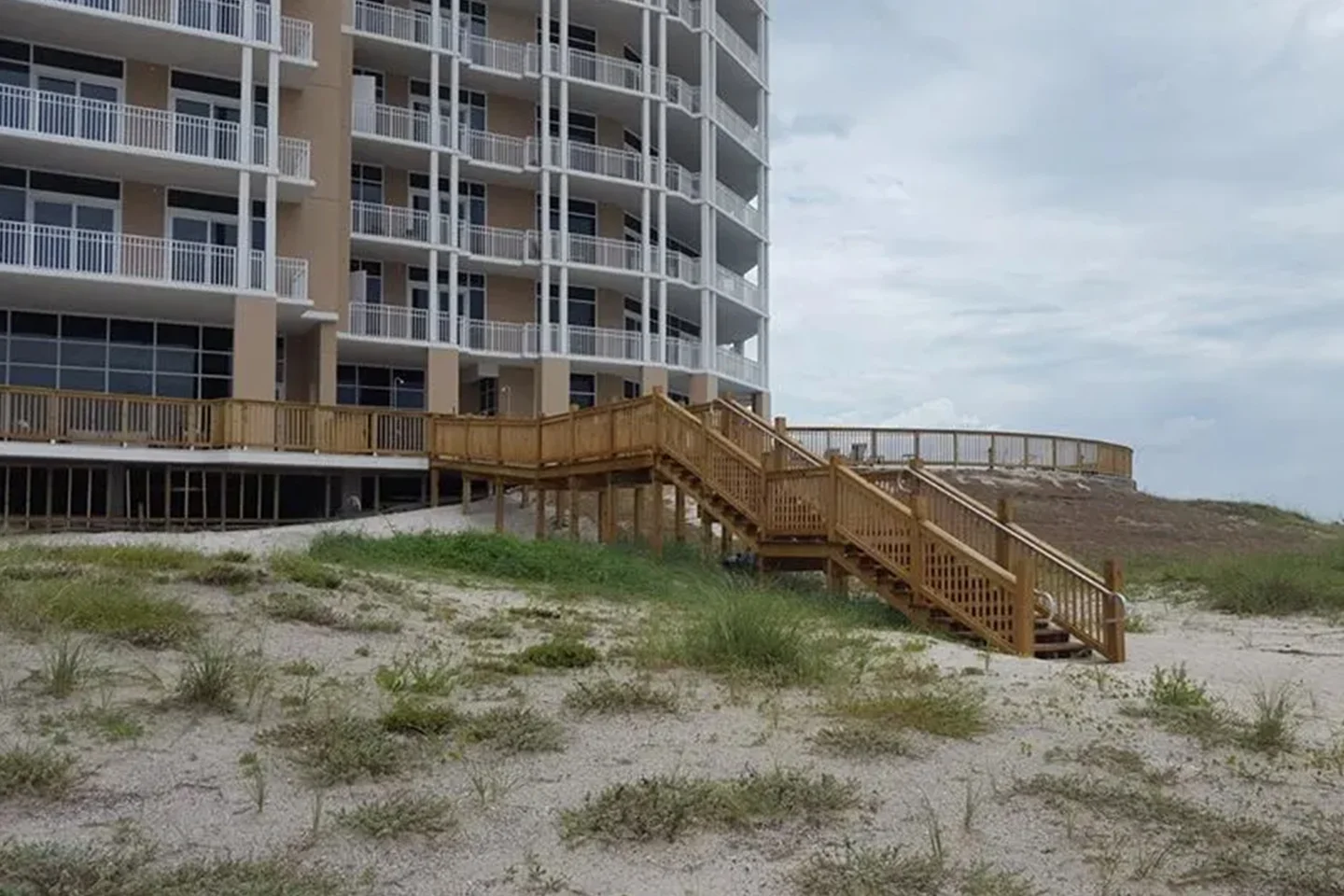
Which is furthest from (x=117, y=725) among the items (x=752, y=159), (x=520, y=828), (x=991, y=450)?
(x=752, y=159)

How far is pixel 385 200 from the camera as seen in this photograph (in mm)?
37062

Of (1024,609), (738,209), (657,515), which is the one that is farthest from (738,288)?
(1024,609)

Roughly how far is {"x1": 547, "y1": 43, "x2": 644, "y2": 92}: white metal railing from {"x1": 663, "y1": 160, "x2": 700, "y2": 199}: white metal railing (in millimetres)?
3046

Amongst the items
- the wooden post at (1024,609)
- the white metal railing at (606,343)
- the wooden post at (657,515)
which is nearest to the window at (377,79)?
the white metal railing at (606,343)

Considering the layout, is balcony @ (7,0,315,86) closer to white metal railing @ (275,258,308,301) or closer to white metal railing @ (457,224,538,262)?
white metal railing @ (275,258,308,301)

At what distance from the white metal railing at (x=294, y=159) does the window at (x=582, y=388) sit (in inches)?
480

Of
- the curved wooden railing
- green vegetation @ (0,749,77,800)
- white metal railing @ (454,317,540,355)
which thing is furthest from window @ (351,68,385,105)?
green vegetation @ (0,749,77,800)

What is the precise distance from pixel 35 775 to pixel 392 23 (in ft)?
112

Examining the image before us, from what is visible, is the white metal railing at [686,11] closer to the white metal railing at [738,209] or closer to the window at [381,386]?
the white metal railing at [738,209]

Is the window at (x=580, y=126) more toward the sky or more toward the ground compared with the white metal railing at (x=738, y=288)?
more toward the sky

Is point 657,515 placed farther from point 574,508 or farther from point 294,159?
point 294,159

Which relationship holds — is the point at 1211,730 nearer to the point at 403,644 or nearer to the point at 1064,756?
the point at 1064,756

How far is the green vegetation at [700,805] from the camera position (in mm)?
5773

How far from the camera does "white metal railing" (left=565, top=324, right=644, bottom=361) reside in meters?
39.4
